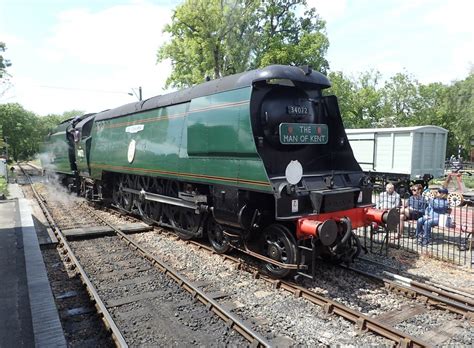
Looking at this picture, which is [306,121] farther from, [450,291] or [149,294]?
[149,294]

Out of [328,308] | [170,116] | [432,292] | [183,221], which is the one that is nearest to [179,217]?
[183,221]

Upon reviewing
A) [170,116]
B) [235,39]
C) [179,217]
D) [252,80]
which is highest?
[235,39]

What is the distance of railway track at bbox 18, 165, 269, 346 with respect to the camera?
435cm

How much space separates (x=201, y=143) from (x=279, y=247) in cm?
234

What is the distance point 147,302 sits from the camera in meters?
5.31

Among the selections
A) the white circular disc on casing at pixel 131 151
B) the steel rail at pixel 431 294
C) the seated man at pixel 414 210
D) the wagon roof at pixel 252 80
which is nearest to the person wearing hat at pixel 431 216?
the seated man at pixel 414 210

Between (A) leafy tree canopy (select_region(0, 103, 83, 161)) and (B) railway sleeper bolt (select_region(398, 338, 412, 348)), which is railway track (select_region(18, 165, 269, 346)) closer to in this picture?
(B) railway sleeper bolt (select_region(398, 338, 412, 348))

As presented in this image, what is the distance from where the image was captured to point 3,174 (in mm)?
22328

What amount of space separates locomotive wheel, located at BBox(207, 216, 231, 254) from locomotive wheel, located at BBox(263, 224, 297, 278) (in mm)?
1073

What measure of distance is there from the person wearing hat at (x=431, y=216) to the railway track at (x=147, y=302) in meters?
5.42

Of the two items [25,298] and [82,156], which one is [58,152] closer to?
[82,156]

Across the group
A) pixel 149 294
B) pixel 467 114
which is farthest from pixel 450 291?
pixel 467 114

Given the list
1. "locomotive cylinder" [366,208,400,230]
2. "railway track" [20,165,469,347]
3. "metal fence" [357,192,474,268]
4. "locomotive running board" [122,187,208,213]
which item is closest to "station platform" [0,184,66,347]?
"locomotive running board" [122,187,208,213]

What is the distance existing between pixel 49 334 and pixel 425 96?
144 feet
